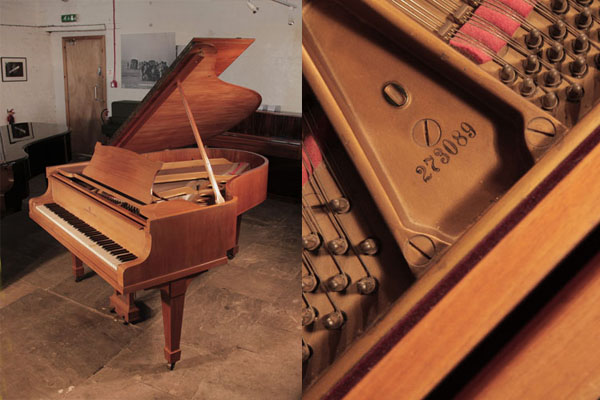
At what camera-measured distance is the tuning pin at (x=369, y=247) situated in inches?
38.2

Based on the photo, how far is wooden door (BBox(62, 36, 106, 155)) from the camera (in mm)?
8398

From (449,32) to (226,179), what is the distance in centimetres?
243

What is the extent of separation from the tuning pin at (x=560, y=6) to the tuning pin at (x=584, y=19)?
1.3 inches

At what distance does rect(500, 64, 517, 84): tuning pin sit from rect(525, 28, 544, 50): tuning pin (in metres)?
0.06

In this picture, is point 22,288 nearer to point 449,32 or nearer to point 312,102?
point 312,102

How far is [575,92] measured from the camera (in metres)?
0.80

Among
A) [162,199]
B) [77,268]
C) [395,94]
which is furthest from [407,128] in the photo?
[77,268]

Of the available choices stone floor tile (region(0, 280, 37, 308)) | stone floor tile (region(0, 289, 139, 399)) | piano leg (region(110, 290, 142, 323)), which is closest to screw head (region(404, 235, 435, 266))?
stone floor tile (region(0, 289, 139, 399))

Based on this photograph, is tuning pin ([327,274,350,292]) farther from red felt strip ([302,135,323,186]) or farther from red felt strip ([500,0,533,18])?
red felt strip ([500,0,533,18])

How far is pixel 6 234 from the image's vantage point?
14.4 ft

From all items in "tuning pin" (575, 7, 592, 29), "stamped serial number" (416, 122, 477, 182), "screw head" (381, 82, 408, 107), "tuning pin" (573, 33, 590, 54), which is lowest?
"stamped serial number" (416, 122, 477, 182)

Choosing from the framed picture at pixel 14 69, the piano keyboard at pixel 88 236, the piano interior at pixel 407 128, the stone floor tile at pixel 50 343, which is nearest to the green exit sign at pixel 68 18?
the framed picture at pixel 14 69

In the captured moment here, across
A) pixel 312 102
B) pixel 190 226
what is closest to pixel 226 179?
pixel 190 226

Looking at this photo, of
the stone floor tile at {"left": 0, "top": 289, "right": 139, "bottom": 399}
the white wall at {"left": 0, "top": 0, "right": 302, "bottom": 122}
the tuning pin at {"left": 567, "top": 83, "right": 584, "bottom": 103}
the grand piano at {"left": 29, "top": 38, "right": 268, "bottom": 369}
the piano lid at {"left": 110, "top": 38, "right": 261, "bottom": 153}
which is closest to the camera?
the tuning pin at {"left": 567, "top": 83, "right": 584, "bottom": 103}
